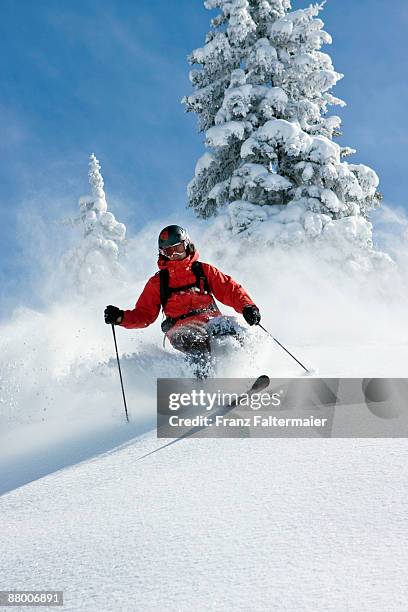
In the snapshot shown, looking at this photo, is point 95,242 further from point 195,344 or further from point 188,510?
point 188,510

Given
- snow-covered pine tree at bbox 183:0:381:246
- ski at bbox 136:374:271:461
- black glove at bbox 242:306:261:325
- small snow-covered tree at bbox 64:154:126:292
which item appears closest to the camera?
ski at bbox 136:374:271:461

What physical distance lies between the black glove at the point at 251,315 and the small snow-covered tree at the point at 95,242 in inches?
1199

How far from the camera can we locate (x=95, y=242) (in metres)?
34.8

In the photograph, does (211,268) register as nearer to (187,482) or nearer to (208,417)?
(208,417)

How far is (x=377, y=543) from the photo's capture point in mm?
1790

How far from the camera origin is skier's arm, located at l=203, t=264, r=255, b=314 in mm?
5180

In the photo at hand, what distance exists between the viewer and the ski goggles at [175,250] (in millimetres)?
5225

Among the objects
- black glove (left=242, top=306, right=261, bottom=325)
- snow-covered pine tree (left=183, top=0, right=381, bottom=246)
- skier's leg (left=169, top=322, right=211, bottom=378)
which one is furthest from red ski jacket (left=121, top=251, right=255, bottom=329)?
snow-covered pine tree (left=183, top=0, right=381, bottom=246)

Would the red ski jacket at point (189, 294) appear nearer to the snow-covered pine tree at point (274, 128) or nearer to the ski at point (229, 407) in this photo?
the ski at point (229, 407)

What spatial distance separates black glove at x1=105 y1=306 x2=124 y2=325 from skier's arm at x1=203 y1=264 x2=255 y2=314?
1049 mm

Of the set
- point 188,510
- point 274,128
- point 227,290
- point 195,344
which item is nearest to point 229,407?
point 195,344

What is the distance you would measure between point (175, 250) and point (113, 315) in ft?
3.16

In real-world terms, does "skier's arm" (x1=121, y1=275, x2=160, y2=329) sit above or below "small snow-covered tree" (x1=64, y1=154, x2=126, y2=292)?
below

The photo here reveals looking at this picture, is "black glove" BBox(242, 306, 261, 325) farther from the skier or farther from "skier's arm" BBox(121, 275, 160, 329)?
"skier's arm" BBox(121, 275, 160, 329)
